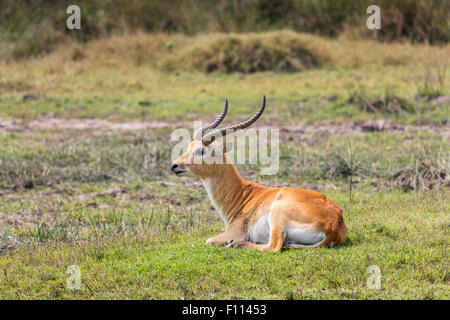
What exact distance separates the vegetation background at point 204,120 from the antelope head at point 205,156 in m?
0.71

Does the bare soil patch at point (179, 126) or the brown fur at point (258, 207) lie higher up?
the bare soil patch at point (179, 126)

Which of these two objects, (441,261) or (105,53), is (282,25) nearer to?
(105,53)

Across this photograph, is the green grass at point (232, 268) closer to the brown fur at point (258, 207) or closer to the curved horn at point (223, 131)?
the brown fur at point (258, 207)

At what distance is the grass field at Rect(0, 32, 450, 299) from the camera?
5.23 meters

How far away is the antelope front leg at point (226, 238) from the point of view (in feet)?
19.6

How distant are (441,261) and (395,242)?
1.93 ft

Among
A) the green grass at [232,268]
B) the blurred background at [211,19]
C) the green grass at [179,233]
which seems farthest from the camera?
the blurred background at [211,19]

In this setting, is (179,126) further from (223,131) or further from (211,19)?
(211,19)

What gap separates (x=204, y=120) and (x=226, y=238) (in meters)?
8.30

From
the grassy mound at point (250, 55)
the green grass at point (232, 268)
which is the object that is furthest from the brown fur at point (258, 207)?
the grassy mound at point (250, 55)

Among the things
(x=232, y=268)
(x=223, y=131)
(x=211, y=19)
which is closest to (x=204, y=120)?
(x=223, y=131)

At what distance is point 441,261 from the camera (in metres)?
5.39
